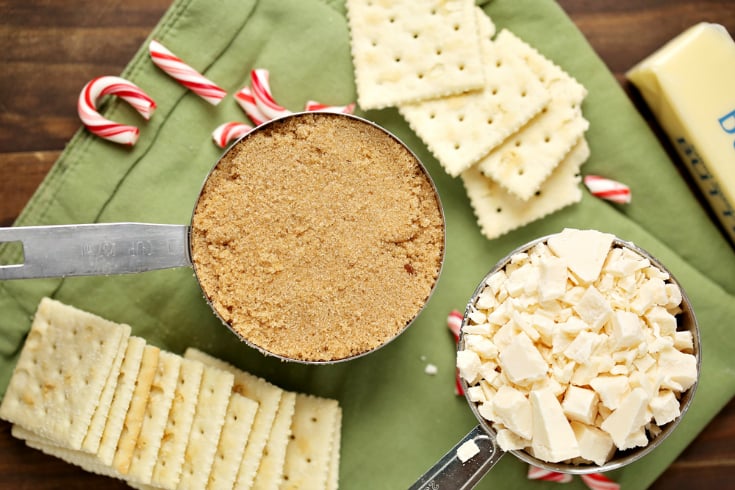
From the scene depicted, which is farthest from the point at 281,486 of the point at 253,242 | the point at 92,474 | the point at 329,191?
the point at 329,191

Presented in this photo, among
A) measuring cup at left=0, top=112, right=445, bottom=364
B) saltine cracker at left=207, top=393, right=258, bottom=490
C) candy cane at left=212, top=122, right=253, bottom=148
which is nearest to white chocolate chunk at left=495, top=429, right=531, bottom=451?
saltine cracker at left=207, top=393, right=258, bottom=490

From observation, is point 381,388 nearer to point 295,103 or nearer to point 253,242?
point 253,242

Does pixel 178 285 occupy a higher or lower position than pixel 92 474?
higher

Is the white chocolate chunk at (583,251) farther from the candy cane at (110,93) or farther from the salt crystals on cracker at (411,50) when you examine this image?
the candy cane at (110,93)

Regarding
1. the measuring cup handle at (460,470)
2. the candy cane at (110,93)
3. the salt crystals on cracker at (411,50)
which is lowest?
the measuring cup handle at (460,470)

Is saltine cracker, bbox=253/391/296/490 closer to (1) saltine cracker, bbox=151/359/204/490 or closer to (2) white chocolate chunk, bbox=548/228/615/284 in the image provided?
(1) saltine cracker, bbox=151/359/204/490

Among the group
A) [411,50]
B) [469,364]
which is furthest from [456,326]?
[411,50]

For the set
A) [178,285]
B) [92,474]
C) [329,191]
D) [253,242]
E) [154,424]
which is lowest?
[92,474]

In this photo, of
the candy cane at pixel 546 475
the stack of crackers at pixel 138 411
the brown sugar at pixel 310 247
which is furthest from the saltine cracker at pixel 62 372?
the candy cane at pixel 546 475
